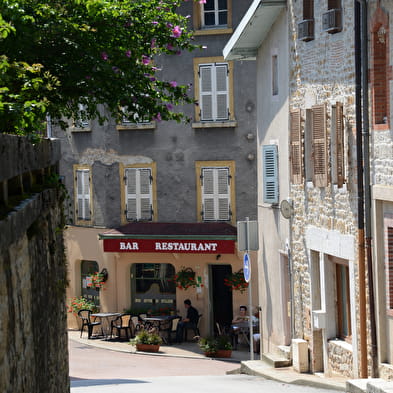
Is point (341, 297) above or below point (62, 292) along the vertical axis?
below

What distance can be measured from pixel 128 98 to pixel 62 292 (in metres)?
4.34

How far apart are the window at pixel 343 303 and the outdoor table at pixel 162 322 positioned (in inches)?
404

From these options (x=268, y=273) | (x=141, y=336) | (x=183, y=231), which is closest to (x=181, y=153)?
(x=183, y=231)

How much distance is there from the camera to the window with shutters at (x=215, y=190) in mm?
27047

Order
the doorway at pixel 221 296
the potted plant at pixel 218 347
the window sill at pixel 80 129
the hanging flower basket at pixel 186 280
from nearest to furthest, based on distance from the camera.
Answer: the potted plant at pixel 218 347 → the hanging flower basket at pixel 186 280 → the doorway at pixel 221 296 → the window sill at pixel 80 129

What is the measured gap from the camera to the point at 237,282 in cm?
2617

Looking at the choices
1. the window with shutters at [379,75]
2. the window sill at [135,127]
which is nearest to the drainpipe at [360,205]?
the window with shutters at [379,75]

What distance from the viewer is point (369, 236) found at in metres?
13.7

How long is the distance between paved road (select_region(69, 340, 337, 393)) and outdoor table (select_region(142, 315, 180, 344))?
1.61m

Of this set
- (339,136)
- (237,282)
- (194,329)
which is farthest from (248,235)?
(194,329)

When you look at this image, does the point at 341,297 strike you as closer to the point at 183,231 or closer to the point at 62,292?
the point at 62,292

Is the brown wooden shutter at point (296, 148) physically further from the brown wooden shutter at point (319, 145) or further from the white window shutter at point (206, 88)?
the white window shutter at point (206, 88)

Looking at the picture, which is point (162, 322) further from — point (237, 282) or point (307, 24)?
point (307, 24)

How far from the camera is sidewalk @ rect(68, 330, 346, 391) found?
14617 mm
